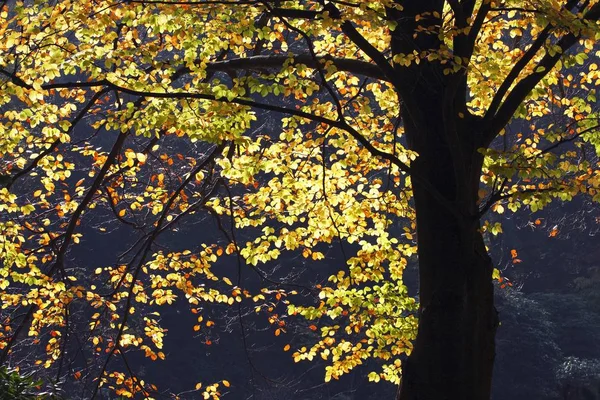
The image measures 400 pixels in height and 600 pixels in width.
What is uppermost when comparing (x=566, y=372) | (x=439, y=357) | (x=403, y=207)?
(x=566, y=372)

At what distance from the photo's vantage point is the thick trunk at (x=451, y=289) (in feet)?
22.9

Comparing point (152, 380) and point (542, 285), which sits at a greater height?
point (542, 285)

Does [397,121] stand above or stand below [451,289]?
above

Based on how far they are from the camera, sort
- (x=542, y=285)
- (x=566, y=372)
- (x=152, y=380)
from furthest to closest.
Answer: (x=542, y=285), (x=152, y=380), (x=566, y=372)

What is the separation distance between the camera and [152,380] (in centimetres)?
3372

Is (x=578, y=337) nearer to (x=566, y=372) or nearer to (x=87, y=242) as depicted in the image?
(x=566, y=372)

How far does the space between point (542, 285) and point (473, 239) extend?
101 feet

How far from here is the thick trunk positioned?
6973 millimetres

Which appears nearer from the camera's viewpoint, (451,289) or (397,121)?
(451,289)

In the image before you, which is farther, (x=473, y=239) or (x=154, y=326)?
(x=154, y=326)

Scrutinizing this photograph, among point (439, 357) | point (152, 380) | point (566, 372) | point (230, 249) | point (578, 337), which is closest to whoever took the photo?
point (439, 357)

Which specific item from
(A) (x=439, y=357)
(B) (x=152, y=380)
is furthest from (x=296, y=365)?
(A) (x=439, y=357)

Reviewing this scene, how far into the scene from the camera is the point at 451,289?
7.07 metres

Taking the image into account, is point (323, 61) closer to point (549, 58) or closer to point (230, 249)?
point (549, 58)
